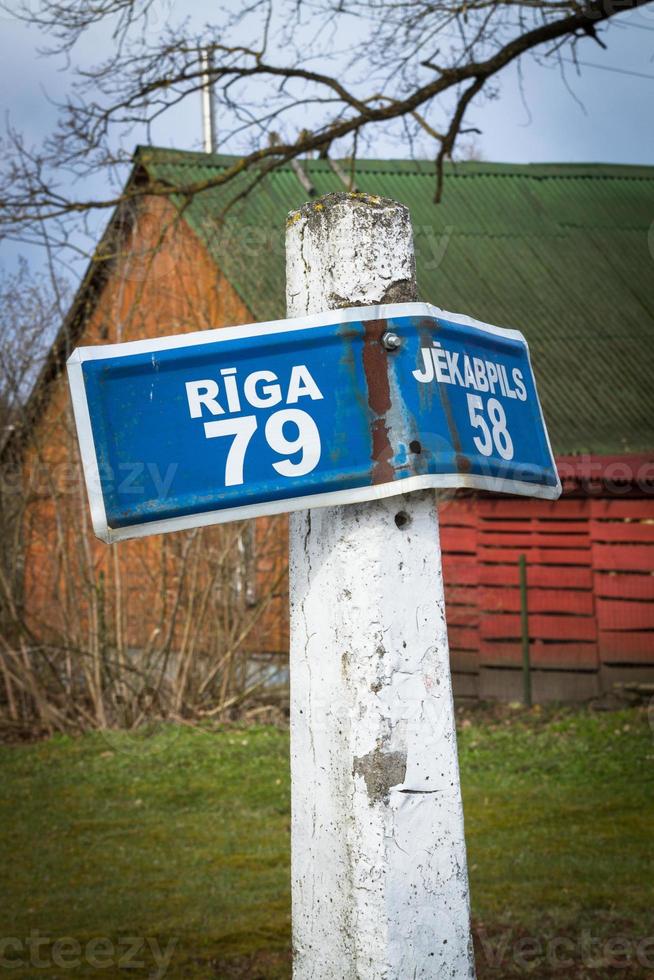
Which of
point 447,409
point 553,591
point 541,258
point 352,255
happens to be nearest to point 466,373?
point 447,409

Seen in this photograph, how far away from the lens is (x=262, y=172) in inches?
366

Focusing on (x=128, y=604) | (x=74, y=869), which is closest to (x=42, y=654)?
(x=128, y=604)

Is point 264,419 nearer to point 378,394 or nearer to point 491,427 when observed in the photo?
point 378,394

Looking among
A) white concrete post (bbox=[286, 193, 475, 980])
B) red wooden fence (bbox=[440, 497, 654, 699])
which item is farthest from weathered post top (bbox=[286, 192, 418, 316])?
red wooden fence (bbox=[440, 497, 654, 699])

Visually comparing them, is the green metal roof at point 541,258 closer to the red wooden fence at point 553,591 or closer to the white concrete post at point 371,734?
the red wooden fence at point 553,591

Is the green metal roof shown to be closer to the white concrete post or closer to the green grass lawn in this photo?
the green grass lawn

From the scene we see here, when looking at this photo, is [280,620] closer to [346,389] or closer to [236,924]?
[236,924]

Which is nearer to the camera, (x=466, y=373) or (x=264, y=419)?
(x=264, y=419)

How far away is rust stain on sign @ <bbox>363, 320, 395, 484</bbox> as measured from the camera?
200 cm

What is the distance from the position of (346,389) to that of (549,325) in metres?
13.5

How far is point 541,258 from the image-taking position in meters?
16.1

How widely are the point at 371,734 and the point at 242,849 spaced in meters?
5.11

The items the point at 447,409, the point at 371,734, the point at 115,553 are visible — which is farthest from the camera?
the point at 115,553

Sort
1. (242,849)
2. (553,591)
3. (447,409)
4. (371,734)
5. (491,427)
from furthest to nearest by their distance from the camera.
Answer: (553,591) → (242,849) → (491,427) → (447,409) → (371,734)
